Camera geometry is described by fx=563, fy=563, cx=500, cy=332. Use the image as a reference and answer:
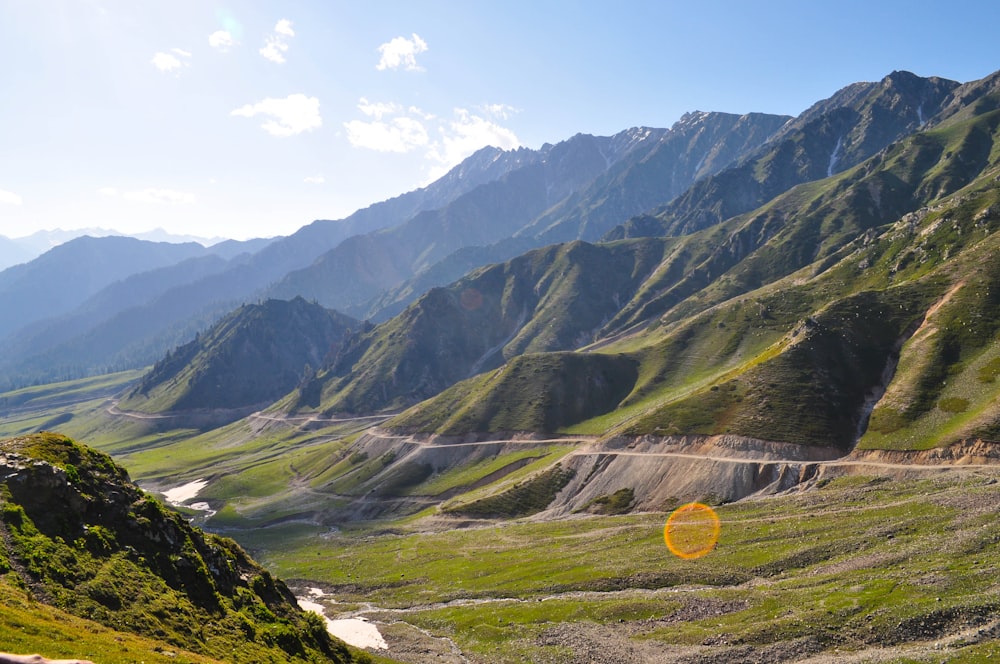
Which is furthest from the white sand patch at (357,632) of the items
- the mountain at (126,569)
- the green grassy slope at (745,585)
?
the mountain at (126,569)

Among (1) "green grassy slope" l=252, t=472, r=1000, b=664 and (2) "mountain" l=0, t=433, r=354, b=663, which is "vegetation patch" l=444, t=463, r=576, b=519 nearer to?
(1) "green grassy slope" l=252, t=472, r=1000, b=664

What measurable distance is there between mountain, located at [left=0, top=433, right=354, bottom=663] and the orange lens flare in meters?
61.7

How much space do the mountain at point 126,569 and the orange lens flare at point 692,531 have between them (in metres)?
61.7

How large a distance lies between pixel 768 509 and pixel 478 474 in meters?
105

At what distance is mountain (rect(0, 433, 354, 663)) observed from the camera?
36.9 m

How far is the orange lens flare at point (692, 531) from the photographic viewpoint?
9550 cm

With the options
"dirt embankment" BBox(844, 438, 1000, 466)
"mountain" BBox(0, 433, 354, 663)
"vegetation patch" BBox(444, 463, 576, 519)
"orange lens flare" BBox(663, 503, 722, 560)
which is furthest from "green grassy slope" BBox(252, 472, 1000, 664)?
"mountain" BBox(0, 433, 354, 663)

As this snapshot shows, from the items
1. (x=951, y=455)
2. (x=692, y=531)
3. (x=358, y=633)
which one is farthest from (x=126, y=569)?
(x=951, y=455)

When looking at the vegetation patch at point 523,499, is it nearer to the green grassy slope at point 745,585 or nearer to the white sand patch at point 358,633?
the green grassy slope at point 745,585

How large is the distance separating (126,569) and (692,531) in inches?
3608

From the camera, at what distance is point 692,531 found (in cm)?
10506

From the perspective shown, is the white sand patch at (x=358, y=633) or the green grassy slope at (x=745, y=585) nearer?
the green grassy slope at (x=745, y=585)

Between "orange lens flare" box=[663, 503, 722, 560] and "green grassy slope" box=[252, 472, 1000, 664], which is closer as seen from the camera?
"green grassy slope" box=[252, 472, 1000, 664]

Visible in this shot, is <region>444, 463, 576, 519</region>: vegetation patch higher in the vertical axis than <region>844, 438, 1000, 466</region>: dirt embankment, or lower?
lower
